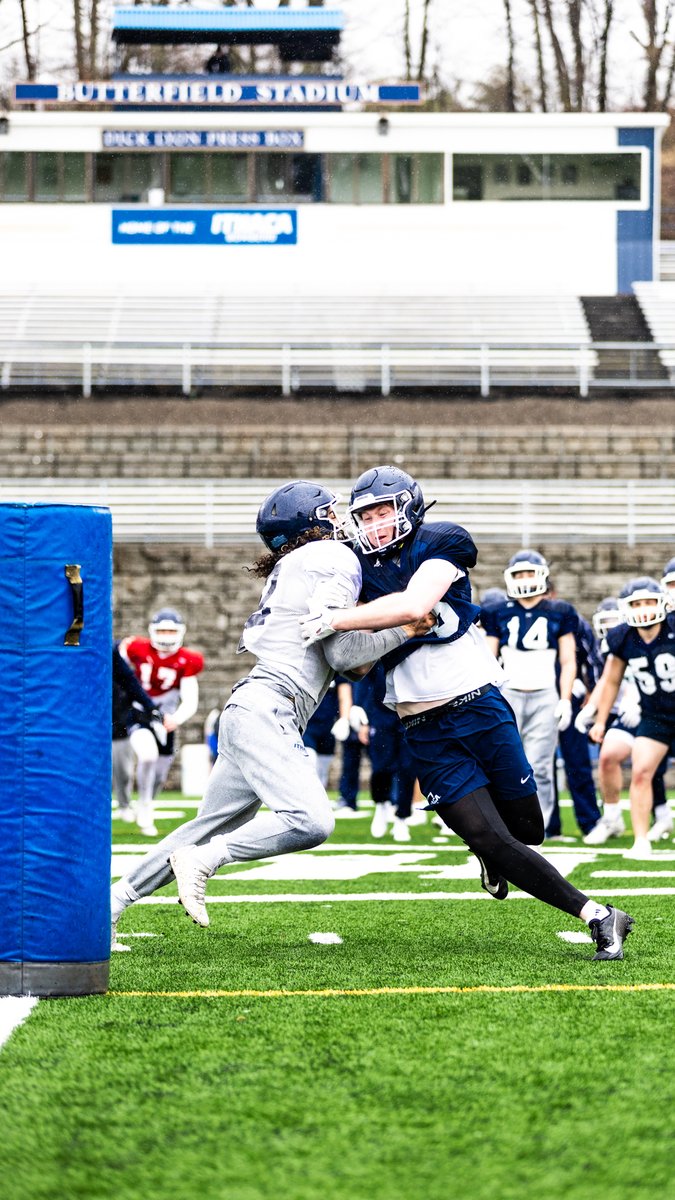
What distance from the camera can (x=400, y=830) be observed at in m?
11.4

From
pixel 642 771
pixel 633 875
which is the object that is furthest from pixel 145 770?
pixel 633 875

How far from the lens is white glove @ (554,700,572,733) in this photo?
10703 mm

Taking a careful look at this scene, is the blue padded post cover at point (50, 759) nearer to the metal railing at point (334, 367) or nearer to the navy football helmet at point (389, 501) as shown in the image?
the navy football helmet at point (389, 501)

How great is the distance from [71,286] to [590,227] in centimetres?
979

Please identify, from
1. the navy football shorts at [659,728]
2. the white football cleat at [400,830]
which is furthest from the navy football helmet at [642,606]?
the white football cleat at [400,830]

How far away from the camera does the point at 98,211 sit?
31.3m

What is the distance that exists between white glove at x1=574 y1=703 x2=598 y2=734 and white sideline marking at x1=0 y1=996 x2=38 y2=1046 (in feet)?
21.7

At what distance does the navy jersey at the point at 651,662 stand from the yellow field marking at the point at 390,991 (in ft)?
16.9

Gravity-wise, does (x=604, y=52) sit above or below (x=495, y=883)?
above

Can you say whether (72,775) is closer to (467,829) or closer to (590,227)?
(467,829)

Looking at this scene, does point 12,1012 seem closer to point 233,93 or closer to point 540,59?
point 233,93

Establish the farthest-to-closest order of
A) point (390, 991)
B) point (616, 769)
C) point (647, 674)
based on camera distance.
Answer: point (616, 769), point (647, 674), point (390, 991)

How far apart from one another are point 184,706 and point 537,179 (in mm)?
22067

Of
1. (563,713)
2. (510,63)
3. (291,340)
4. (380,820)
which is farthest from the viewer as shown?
(510,63)
